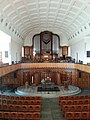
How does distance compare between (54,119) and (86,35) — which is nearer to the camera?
(54,119)

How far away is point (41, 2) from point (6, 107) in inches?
465

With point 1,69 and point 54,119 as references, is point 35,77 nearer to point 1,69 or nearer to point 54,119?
point 1,69

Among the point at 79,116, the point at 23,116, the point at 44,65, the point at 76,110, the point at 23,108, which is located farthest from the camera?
the point at 44,65

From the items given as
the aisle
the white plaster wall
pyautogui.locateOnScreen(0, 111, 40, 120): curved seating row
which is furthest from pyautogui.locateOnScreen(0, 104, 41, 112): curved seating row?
the white plaster wall

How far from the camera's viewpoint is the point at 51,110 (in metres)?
20.4

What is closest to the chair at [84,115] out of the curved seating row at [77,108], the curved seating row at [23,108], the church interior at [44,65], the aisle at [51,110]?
the church interior at [44,65]

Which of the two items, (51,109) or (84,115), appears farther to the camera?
(51,109)

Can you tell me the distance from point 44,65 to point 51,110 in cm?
1466

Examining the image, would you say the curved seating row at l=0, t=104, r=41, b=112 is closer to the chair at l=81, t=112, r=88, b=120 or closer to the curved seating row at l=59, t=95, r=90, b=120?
the curved seating row at l=59, t=95, r=90, b=120

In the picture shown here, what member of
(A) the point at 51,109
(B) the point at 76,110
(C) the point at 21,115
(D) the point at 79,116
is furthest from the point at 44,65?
(C) the point at 21,115

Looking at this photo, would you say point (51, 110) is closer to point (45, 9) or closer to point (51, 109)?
point (51, 109)

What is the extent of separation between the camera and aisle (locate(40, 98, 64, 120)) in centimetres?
1777

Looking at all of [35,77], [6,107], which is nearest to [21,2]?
[6,107]

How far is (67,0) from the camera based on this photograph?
22578 millimetres
